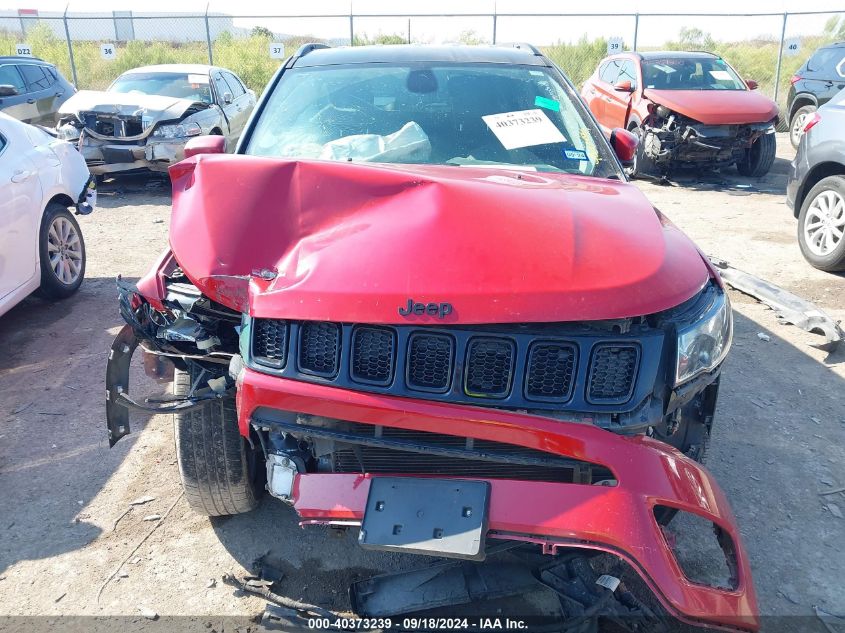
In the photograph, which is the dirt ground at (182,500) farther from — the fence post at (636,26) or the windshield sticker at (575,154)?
the fence post at (636,26)

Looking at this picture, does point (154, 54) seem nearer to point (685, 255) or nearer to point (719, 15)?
point (719, 15)

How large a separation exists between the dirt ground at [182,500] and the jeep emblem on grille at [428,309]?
122 centimetres

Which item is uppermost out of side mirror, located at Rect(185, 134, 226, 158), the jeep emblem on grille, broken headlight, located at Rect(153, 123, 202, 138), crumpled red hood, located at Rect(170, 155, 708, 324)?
side mirror, located at Rect(185, 134, 226, 158)

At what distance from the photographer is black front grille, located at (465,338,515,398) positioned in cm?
194

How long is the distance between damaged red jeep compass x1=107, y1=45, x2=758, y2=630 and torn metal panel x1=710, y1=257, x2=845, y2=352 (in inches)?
105

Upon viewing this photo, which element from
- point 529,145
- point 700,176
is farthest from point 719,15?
point 529,145

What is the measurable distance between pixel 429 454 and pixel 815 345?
3.64 m

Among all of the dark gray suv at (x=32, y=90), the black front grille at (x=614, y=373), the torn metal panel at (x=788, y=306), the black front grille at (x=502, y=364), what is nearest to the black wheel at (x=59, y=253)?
the black front grille at (x=502, y=364)

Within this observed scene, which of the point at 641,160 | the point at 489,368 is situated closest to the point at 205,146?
the point at 489,368

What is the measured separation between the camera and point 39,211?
4875mm

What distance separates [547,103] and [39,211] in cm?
360

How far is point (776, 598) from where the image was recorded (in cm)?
252

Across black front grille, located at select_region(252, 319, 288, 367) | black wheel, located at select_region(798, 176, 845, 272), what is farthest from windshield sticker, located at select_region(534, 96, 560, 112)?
black wheel, located at select_region(798, 176, 845, 272)

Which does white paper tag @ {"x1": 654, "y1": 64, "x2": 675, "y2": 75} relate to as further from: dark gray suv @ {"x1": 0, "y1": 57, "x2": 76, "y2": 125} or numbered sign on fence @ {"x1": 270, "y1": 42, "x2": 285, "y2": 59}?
numbered sign on fence @ {"x1": 270, "y1": 42, "x2": 285, "y2": 59}
